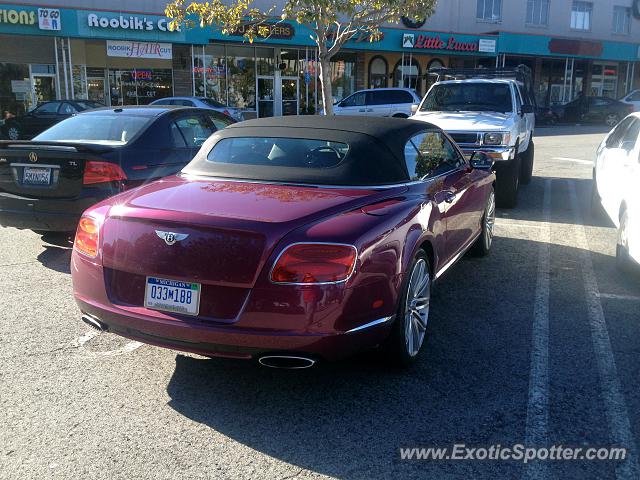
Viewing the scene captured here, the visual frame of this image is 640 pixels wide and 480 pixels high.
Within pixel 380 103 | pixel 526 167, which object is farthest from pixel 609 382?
pixel 380 103

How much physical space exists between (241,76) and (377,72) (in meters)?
7.82

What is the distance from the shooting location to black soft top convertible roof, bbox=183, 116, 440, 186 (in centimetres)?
424

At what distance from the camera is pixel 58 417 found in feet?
11.2

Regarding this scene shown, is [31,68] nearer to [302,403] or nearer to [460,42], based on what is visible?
[460,42]

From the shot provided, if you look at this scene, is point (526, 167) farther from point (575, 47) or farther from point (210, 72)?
point (575, 47)

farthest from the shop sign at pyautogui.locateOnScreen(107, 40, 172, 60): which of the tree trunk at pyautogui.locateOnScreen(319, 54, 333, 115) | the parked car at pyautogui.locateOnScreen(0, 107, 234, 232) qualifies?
the parked car at pyautogui.locateOnScreen(0, 107, 234, 232)

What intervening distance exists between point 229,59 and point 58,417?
2603 cm

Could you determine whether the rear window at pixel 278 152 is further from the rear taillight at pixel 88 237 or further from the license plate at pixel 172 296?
the license plate at pixel 172 296

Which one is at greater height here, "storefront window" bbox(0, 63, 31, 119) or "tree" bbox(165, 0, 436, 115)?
"tree" bbox(165, 0, 436, 115)

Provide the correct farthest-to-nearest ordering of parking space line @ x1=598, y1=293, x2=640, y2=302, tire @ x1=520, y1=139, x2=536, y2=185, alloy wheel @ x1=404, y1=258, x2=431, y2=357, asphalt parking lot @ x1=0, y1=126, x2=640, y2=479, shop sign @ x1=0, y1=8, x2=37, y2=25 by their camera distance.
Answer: shop sign @ x1=0, y1=8, x2=37, y2=25 → tire @ x1=520, y1=139, x2=536, y2=185 → parking space line @ x1=598, y1=293, x2=640, y2=302 → alloy wheel @ x1=404, y1=258, x2=431, y2=357 → asphalt parking lot @ x1=0, y1=126, x2=640, y2=479

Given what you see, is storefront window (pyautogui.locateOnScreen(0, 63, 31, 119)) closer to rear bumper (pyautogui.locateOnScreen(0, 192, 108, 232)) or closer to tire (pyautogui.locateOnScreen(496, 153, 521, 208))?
rear bumper (pyautogui.locateOnScreen(0, 192, 108, 232))

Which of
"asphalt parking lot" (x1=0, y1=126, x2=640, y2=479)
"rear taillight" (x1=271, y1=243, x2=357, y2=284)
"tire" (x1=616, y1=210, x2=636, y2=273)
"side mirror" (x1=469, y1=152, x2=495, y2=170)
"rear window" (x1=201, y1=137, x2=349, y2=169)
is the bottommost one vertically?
"asphalt parking lot" (x1=0, y1=126, x2=640, y2=479)

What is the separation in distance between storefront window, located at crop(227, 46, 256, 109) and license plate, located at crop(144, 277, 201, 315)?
25.8 m

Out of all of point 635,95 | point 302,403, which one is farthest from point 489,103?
point 635,95
